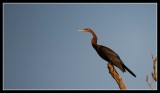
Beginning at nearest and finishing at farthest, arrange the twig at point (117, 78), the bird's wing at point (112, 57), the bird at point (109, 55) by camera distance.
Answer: the twig at point (117, 78) → the bird at point (109, 55) → the bird's wing at point (112, 57)

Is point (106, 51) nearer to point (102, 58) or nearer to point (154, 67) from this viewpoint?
point (102, 58)

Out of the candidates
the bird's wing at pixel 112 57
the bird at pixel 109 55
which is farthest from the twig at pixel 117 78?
the bird's wing at pixel 112 57

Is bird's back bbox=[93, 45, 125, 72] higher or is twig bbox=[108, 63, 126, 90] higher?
bird's back bbox=[93, 45, 125, 72]

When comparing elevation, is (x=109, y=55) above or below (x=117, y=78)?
above

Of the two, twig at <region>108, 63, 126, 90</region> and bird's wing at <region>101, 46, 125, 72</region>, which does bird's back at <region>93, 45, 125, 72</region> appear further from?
twig at <region>108, 63, 126, 90</region>

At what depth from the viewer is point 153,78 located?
5.62m

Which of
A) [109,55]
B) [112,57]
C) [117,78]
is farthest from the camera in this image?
[109,55]

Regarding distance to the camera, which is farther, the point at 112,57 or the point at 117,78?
the point at 112,57

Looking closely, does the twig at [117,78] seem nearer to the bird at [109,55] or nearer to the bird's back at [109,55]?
the bird at [109,55]

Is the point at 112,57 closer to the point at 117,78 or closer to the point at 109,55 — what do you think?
the point at 109,55

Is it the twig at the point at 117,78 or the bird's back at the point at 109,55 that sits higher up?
the bird's back at the point at 109,55

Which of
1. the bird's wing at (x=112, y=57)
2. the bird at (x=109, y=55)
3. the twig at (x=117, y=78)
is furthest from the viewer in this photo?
the bird's wing at (x=112, y=57)

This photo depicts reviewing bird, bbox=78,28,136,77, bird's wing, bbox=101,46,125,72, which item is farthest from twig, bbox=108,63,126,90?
bird's wing, bbox=101,46,125,72

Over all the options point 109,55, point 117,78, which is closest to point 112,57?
point 109,55
